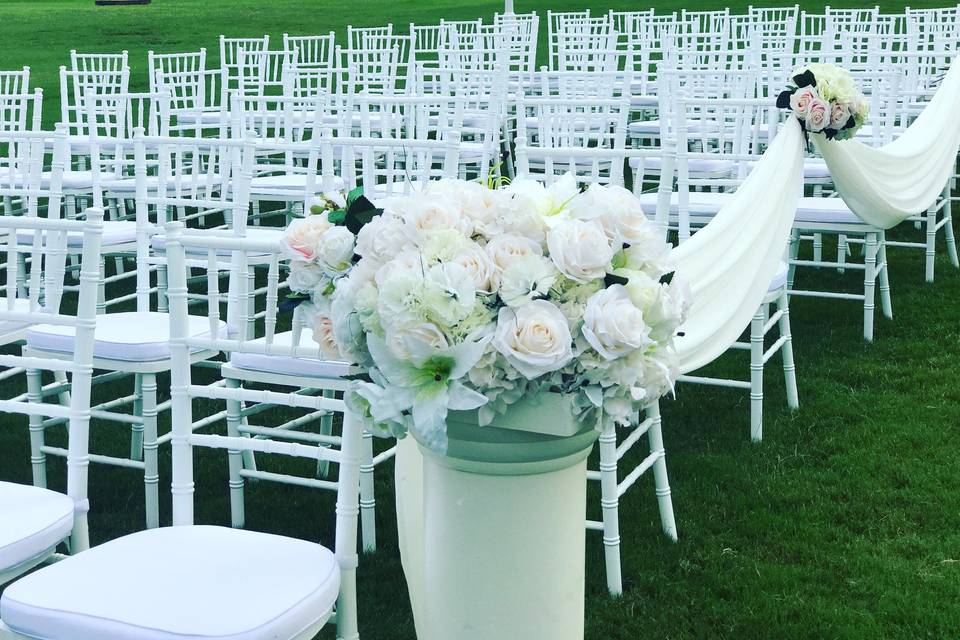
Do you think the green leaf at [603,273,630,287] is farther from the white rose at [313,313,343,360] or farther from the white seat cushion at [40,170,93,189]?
the white seat cushion at [40,170,93,189]

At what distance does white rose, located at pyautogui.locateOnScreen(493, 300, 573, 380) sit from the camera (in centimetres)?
167

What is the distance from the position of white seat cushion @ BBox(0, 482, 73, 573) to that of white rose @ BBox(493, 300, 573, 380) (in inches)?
45.4

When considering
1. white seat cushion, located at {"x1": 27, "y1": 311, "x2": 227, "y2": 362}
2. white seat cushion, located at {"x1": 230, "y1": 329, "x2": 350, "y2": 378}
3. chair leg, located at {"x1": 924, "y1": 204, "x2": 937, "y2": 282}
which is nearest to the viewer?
white seat cushion, located at {"x1": 230, "y1": 329, "x2": 350, "y2": 378}

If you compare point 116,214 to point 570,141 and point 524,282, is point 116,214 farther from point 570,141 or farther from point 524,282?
point 524,282

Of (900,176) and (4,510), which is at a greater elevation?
(900,176)

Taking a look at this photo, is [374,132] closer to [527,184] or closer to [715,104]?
[715,104]

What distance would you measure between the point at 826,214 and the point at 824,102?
109cm

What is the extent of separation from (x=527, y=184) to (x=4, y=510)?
4.29 ft

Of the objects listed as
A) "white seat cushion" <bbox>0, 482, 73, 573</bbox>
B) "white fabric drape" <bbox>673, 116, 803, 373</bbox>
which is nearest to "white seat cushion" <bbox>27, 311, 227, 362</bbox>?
"white seat cushion" <bbox>0, 482, 73, 573</bbox>

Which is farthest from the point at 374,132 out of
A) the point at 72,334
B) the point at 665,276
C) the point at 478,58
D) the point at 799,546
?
the point at 665,276

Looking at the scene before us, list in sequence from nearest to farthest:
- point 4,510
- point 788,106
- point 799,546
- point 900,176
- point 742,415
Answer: point 4,510, point 799,546, point 788,106, point 742,415, point 900,176

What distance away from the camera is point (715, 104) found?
165 inches

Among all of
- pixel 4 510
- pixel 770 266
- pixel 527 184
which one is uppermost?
pixel 527 184

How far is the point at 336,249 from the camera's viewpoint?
1.94 m
